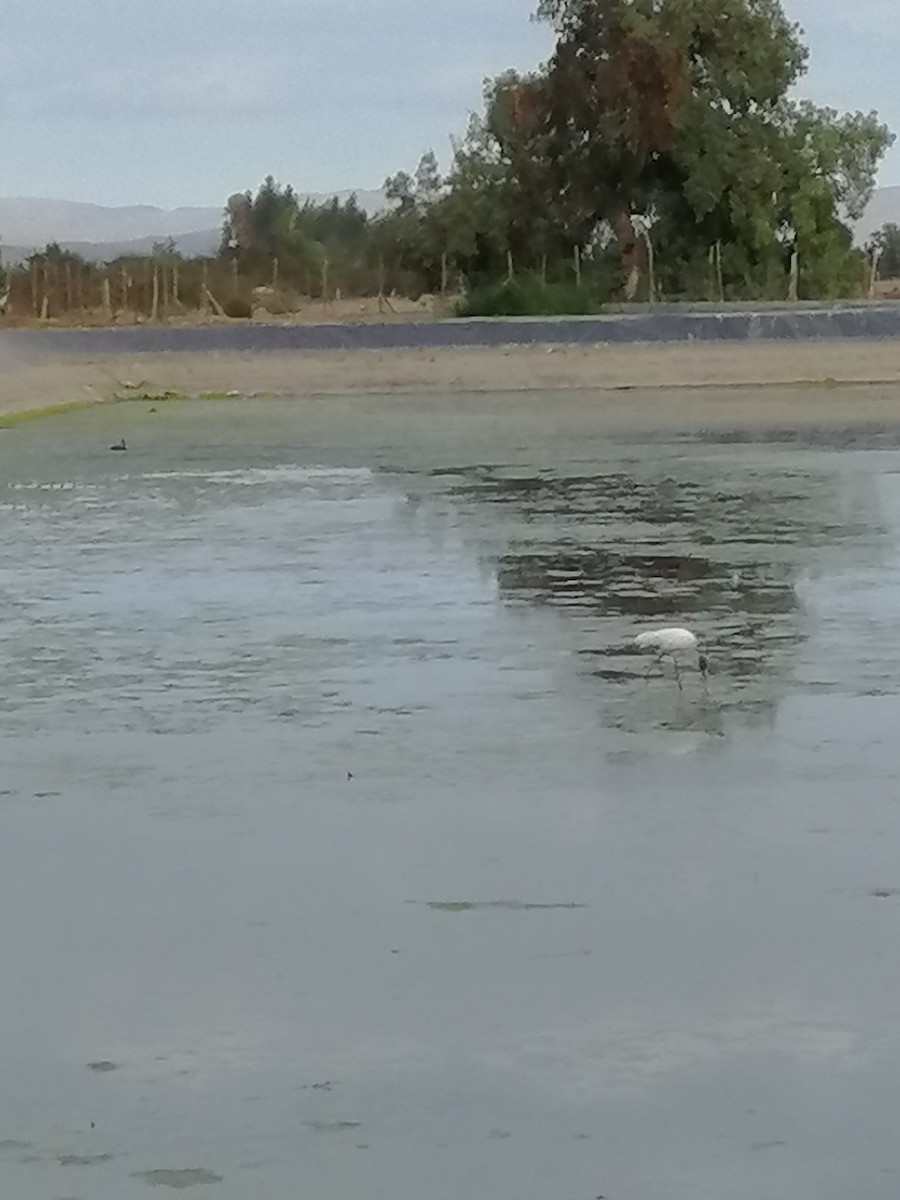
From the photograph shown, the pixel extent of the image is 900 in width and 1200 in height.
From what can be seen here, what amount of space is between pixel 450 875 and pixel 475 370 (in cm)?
3273

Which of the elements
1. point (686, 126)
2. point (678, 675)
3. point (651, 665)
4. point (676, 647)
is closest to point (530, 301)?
point (686, 126)

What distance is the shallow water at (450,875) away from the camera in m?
5.34

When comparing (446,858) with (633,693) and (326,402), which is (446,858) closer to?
(633,693)

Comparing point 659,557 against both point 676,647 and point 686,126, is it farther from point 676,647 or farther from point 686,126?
point 686,126

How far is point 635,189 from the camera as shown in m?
59.9

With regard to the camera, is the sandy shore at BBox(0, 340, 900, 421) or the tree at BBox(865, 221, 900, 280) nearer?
the sandy shore at BBox(0, 340, 900, 421)

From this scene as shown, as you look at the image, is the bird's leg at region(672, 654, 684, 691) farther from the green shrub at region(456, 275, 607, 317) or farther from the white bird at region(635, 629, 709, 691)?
the green shrub at region(456, 275, 607, 317)

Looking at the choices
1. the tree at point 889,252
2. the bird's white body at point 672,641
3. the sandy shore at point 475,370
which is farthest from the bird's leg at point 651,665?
the tree at point 889,252

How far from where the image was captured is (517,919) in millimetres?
6887

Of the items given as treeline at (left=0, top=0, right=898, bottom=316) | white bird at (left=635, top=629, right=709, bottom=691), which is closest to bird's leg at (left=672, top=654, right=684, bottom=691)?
white bird at (left=635, top=629, right=709, bottom=691)

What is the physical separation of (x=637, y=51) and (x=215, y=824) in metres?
50.5

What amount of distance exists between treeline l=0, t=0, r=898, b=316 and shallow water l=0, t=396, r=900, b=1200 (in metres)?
42.3

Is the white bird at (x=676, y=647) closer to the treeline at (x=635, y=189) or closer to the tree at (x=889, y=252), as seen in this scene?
the treeline at (x=635, y=189)

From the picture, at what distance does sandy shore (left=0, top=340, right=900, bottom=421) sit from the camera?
1516 inches
